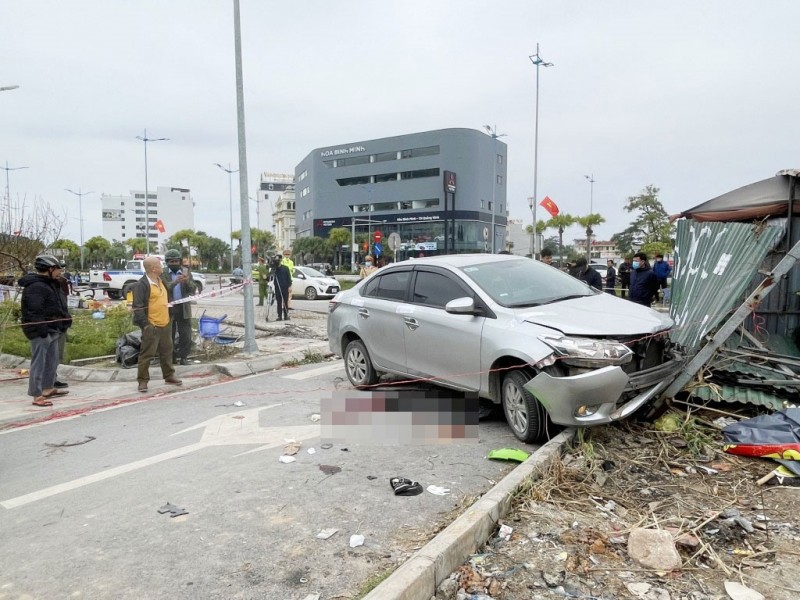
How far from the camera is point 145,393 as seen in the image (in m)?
7.88

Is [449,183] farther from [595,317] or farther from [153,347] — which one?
[595,317]

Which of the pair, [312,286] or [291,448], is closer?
[291,448]

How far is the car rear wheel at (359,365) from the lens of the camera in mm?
7043

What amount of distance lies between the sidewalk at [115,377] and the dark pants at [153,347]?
0.30m

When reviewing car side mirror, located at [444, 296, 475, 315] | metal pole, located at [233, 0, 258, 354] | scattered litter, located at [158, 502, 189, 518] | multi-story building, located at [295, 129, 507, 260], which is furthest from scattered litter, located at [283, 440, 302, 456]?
multi-story building, located at [295, 129, 507, 260]

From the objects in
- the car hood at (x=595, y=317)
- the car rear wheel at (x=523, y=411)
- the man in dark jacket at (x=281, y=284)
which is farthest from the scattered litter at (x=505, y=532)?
the man in dark jacket at (x=281, y=284)

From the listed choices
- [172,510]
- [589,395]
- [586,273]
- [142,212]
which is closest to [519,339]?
[589,395]

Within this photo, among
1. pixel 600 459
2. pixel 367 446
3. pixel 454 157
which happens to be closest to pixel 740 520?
pixel 600 459

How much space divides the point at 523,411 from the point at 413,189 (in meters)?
75.9

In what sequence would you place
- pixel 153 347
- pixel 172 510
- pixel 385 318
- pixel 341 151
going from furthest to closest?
pixel 341 151
pixel 153 347
pixel 385 318
pixel 172 510

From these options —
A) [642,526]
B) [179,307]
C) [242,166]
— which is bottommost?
[642,526]

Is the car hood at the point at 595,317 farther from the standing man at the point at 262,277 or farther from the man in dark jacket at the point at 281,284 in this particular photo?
the standing man at the point at 262,277

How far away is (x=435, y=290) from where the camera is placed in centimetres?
607

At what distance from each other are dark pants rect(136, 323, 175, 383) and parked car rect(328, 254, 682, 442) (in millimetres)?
2821
